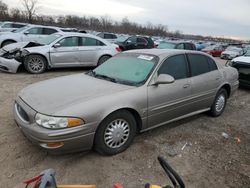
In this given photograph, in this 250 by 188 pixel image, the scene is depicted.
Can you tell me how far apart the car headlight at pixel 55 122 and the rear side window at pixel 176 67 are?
169cm

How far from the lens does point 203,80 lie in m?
4.67

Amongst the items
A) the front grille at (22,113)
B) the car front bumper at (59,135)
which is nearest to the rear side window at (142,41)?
the front grille at (22,113)

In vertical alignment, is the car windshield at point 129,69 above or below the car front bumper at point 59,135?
above

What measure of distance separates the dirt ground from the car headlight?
619mm

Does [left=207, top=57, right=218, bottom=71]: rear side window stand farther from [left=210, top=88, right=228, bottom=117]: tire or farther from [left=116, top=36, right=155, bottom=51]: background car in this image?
[left=116, top=36, right=155, bottom=51]: background car

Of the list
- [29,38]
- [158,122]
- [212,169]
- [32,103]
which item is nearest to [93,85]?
[32,103]

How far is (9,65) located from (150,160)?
6.73m

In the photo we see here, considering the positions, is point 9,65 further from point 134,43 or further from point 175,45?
point 134,43

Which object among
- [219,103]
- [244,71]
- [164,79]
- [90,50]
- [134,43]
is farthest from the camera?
[134,43]

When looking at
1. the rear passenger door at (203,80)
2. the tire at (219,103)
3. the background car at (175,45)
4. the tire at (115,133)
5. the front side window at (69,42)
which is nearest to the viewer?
the tire at (115,133)

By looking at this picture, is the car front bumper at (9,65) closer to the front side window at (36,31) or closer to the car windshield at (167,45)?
the front side window at (36,31)

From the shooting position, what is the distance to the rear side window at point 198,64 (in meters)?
4.56

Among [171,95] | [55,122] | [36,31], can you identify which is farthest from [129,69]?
[36,31]

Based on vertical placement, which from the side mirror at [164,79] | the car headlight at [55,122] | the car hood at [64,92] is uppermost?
the side mirror at [164,79]
